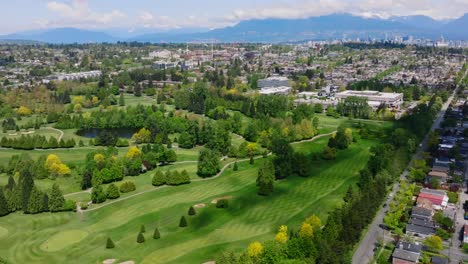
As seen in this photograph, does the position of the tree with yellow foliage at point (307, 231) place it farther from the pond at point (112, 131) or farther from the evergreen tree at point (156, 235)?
the pond at point (112, 131)

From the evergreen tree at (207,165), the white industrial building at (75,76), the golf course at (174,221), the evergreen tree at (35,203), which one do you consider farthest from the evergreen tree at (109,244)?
the white industrial building at (75,76)

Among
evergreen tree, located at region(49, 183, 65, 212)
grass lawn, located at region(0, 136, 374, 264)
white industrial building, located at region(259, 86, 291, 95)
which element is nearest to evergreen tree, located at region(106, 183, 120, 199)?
grass lawn, located at region(0, 136, 374, 264)

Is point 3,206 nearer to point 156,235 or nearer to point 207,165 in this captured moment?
point 156,235

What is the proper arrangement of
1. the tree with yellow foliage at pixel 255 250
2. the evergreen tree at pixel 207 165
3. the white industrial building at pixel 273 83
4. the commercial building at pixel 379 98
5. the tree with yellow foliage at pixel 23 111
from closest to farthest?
1. the tree with yellow foliage at pixel 255 250
2. the evergreen tree at pixel 207 165
3. the tree with yellow foliage at pixel 23 111
4. the commercial building at pixel 379 98
5. the white industrial building at pixel 273 83

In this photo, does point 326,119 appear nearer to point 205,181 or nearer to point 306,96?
point 306,96

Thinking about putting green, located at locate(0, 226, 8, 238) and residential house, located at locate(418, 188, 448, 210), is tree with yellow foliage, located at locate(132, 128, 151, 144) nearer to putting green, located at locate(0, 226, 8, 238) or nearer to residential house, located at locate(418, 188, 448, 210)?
putting green, located at locate(0, 226, 8, 238)

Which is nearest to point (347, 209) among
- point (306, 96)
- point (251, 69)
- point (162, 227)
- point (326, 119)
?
point (162, 227)

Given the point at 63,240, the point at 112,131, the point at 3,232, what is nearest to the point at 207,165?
the point at 63,240
